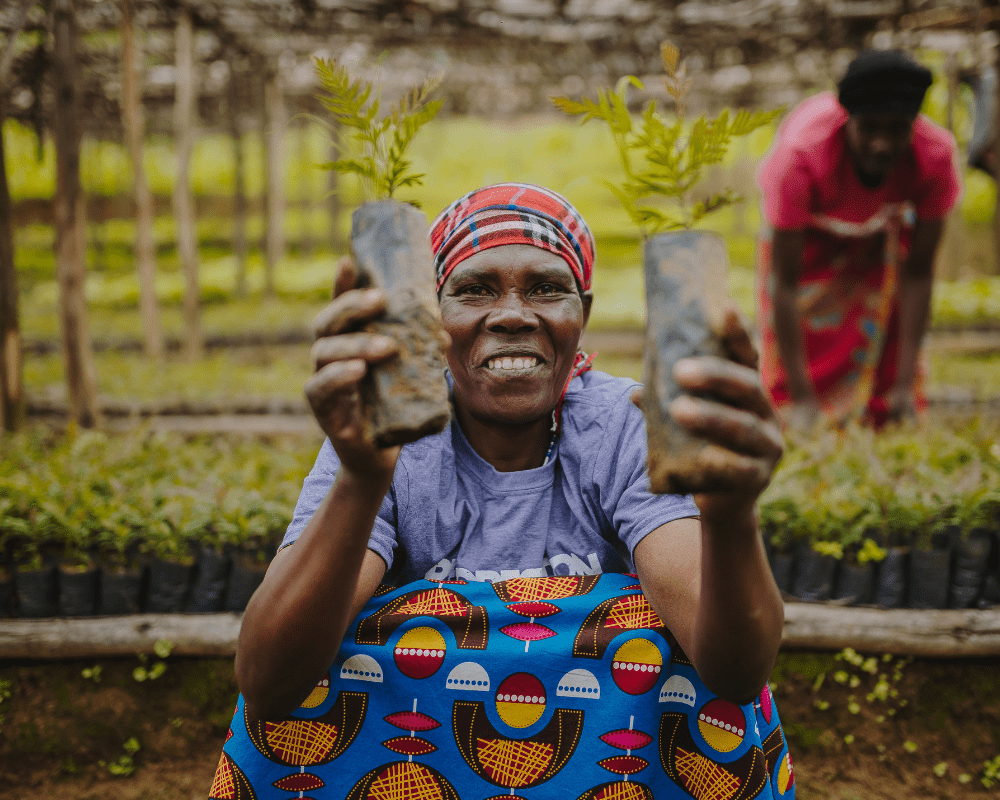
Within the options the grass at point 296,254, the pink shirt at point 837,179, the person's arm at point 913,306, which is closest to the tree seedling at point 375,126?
the pink shirt at point 837,179

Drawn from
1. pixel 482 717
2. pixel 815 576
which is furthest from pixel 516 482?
pixel 815 576

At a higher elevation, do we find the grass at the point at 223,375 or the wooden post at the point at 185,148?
the wooden post at the point at 185,148

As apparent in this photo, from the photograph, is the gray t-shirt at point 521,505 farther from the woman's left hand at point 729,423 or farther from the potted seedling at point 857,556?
the potted seedling at point 857,556

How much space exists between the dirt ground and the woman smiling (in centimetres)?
119

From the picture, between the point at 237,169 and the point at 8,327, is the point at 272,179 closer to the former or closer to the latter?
the point at 237,169

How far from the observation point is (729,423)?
36.9 inches

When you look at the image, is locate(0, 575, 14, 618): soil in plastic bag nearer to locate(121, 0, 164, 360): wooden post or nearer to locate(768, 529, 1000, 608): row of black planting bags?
locate(768, 529, 1000, 608): row of black planting bags

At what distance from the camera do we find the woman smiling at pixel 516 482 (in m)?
1.05

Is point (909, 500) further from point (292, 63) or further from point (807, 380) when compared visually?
point (292, 63)

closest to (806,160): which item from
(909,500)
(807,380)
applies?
(807,380)

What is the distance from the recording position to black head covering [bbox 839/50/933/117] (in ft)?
9.70

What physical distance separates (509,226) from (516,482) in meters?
0.58

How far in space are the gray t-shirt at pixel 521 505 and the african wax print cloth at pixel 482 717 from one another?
0.16 m

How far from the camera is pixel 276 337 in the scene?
32.7ft
